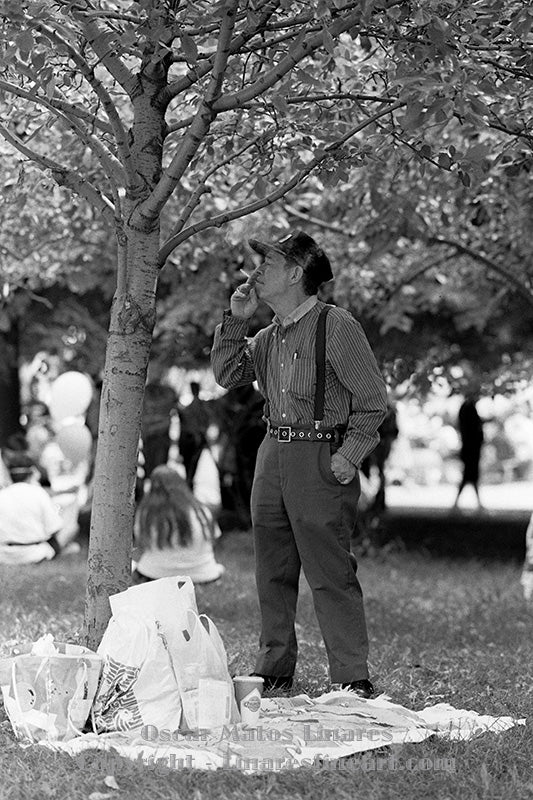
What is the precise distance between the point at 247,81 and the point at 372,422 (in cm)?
187

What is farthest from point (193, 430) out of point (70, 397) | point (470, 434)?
point (470, 434)

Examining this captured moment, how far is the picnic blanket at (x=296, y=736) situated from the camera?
4.05 meters

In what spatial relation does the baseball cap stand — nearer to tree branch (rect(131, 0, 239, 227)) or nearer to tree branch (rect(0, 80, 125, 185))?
tree branch (rect(131, 0, 239, 227))

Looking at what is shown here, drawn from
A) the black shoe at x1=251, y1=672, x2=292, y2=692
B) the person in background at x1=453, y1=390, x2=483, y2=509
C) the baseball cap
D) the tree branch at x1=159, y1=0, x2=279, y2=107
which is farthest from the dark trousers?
the person in background at x1=453, y1=390, x2=483, y2=509

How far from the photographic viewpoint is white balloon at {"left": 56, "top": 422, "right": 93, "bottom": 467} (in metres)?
12.2

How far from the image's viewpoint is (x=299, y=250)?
5.32m

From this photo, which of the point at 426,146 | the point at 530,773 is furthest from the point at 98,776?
the point at 426,146

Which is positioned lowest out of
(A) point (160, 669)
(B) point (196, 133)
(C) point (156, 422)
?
(A) point (160, 669)

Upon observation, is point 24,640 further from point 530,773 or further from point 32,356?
point 32,356

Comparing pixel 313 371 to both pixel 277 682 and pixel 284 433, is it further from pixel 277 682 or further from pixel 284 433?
pixel 277 682

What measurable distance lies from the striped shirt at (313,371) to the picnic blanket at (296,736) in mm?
1046

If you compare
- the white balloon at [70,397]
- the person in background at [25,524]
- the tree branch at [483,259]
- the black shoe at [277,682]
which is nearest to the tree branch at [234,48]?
the black shoe at [277,682]

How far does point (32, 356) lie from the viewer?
17.3 m

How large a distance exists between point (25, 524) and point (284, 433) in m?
6.08
